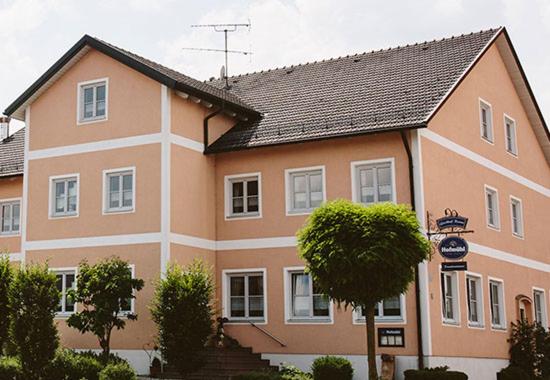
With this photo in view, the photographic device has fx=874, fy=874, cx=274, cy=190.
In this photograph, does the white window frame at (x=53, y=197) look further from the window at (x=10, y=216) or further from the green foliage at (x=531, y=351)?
the green foliage at (x=531, y=351)

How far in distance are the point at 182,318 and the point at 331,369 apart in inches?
154

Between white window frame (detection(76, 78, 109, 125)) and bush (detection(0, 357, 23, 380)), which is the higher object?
white window frame (detection(76, 78, 109, 125))

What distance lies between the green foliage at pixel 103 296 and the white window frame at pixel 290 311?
4.07 meters

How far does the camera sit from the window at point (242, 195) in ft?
83.7

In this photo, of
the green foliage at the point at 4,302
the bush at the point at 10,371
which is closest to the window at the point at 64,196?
the green foliage at the point at 4,302

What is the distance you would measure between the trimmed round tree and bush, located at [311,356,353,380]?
2.72 m

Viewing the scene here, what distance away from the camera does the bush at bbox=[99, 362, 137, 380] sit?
20.4 metres

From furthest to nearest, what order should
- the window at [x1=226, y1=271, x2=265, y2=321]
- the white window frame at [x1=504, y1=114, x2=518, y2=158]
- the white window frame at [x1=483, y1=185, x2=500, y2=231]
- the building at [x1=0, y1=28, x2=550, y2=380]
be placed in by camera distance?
the white window frame at [x1=504, y1=114, x2=518, y2=158]
the white window frame at [x1=483, y1=185, x2=500, y2=231]
the window at [x1=226, y1=271, x2=265, y2=321]
the building at [x1=0, y1=28, x2=550, y2=380]

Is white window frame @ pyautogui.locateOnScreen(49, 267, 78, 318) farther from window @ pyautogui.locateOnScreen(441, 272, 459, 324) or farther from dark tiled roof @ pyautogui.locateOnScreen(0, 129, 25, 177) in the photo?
window @ pyautogui.locateOnScreen(441, 272, 459, 324)

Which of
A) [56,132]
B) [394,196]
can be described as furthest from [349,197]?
[56,132]

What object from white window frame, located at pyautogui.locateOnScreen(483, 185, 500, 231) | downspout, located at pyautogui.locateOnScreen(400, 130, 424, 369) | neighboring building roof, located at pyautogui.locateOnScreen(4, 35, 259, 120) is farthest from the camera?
white window frame, located at pyautogui.locateOnScreen(483, 185, 500, 231)

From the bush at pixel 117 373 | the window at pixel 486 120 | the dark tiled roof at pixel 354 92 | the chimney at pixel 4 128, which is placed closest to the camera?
the bush at pixel 117 373

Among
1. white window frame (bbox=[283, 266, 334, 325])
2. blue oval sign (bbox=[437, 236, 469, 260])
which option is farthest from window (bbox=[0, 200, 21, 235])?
blue oval sign (bbox=[437, 236, 469, 260])

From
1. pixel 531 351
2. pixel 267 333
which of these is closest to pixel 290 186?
pixel 267 333
